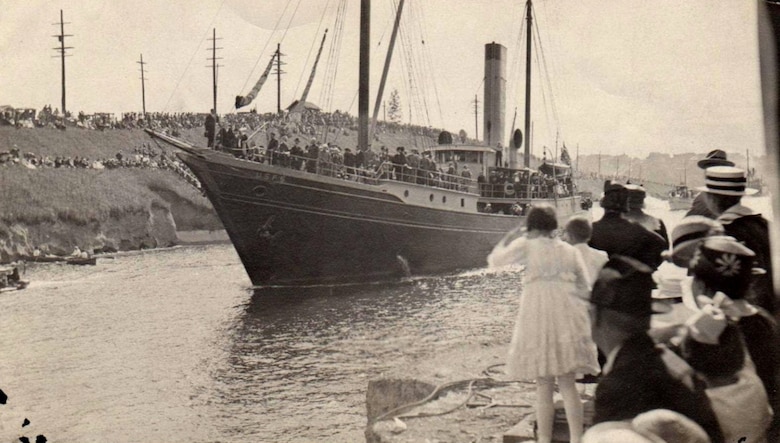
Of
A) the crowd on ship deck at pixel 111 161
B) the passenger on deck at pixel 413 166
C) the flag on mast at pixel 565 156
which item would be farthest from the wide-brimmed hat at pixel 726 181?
the crowd on ship deck at pixel 111 161

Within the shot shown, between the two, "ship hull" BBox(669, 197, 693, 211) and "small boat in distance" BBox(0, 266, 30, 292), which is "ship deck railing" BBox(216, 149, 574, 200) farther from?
"small boat in distance" BBox(0, 266, 30, 292)

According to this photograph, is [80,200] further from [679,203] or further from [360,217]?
[679,203]

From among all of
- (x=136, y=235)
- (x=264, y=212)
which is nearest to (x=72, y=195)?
(x=136, y=235)

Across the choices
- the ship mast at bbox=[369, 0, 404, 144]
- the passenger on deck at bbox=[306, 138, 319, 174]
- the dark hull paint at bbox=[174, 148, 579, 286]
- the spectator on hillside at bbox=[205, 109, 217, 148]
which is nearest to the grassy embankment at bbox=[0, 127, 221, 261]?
the spectator on hillside at bbox=[205, 109, 217, 148]

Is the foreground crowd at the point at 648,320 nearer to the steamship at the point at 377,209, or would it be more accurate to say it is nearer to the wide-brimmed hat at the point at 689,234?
the wide-brimmed hat at the point at 689,234

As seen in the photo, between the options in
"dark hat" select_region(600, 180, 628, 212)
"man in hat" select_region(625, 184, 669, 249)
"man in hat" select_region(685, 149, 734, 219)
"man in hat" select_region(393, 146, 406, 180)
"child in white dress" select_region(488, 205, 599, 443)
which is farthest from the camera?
"man in hat" select_region(393, 146, 406, 180)

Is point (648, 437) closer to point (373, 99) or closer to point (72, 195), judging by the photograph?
point (373, 99)
